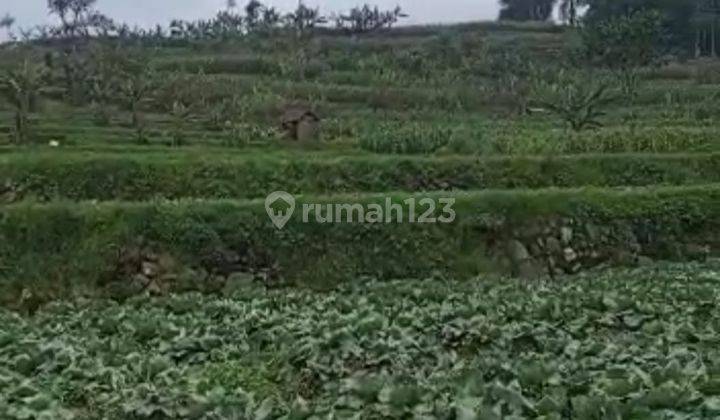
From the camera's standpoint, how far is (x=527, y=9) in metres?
112

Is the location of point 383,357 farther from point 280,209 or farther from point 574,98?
point 574,98

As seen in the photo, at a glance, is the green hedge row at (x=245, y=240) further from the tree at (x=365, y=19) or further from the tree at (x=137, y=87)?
the tree at (x=365, y=19)

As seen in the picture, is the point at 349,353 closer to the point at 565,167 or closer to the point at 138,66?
the point at 565,167

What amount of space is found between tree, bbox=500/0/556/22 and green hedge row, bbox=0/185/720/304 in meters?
91.0

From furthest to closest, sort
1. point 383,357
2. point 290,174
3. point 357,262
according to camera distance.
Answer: point 290,174 < point 357,262 < point 383,357

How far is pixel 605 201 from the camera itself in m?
24.0

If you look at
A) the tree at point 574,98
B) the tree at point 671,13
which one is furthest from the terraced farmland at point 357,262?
the tree at point 671,13

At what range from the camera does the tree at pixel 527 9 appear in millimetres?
111125

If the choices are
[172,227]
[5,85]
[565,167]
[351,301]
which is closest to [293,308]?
[351,301]

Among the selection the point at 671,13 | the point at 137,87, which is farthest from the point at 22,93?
the point at 671,13

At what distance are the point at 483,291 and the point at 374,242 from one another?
544 centimetres

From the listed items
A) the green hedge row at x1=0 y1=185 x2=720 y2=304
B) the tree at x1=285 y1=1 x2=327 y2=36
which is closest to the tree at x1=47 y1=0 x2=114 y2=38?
the tree at x1=285 y1=1 x2=327 y2=36

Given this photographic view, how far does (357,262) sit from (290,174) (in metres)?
5.77

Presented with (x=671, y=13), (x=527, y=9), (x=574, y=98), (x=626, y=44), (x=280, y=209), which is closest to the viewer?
(x=280, y=209)
